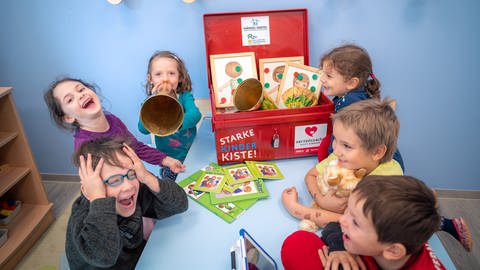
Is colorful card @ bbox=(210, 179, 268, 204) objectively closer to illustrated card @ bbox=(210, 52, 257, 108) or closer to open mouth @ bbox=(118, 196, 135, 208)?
open mouth @ bbox=(118, 196, 135, 208)

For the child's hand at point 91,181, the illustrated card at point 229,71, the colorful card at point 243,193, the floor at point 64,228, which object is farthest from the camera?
the floor at point 64,228

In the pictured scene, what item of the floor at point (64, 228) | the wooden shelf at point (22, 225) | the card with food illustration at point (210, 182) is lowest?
the floor at point (64, 228)

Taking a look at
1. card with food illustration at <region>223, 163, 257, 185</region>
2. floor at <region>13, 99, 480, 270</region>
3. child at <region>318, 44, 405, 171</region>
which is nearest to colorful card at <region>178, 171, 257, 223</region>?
card with food illustration at <region>223, 163, 257, 185</region>

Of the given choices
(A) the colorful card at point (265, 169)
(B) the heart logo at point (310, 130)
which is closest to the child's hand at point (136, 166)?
(A) the colorful card at point (265, 169)

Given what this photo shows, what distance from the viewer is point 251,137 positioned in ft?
4.42

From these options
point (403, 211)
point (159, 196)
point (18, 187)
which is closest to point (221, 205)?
point (159, 196)

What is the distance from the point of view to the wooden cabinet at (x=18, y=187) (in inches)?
69.6

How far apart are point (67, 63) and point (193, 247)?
1.57 metres

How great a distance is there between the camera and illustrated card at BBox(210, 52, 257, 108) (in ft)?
5.17

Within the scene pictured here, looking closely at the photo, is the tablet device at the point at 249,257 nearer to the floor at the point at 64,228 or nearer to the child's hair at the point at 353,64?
the child's hair at the point at 353,64

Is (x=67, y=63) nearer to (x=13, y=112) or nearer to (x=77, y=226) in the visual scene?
(x=13, y=112)

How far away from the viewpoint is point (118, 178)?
0.97m

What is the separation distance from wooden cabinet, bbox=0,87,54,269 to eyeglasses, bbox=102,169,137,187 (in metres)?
1.20

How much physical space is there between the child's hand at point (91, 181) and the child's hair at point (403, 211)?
750 millimetres
